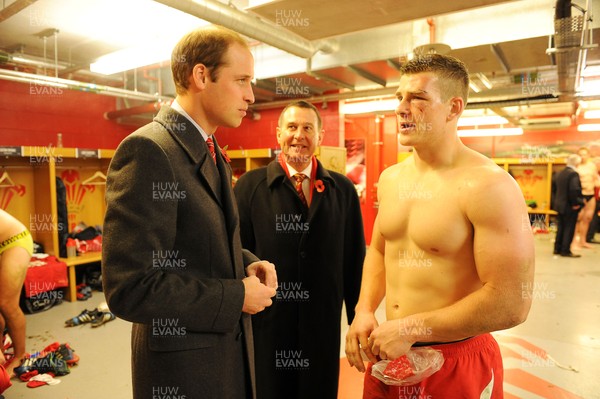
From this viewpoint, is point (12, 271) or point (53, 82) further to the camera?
point (53, 82)

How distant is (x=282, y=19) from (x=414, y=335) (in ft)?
8.75

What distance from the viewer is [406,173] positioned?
1.85m

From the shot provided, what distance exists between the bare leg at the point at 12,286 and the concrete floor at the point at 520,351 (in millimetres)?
482

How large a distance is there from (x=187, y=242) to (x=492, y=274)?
3.38 feet

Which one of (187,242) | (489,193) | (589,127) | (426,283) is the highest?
(589,127)

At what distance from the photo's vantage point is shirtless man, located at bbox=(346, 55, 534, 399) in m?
1.35

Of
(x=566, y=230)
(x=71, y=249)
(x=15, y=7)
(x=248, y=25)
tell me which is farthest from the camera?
(x=566, y=230)

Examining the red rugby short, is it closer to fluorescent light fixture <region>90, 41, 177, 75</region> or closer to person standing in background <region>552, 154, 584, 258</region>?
fluorescent light fixture <region>90, 41, 177, 75</region>

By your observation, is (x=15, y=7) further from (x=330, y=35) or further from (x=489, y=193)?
(x=489, y=193)

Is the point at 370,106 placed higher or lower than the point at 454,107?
higher

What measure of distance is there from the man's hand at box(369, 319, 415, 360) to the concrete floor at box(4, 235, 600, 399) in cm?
181

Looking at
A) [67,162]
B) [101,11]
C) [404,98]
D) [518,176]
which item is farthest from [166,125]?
[518,176]

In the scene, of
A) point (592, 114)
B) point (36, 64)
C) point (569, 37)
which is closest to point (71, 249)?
point (36, 64)

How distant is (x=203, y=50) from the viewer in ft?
4.02
